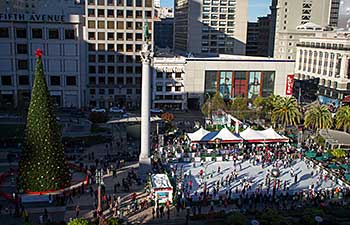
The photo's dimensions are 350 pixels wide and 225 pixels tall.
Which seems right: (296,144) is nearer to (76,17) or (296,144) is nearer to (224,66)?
(224,66)

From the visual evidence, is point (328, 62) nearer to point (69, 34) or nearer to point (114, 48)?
point (114, 48)

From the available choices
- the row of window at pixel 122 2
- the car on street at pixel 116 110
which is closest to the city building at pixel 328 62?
the row of window at pixel 122 2

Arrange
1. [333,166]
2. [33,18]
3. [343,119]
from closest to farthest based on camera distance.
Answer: [333,166] < [343,119] < [33,18]

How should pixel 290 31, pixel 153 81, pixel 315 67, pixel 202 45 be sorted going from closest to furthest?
pixel 153 81
pixel 315 67
pixel 290 31
pixel 202 45

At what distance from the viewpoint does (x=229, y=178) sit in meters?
43.2

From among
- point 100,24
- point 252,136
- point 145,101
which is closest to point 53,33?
point 100,24

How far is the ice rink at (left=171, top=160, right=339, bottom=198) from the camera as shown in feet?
136

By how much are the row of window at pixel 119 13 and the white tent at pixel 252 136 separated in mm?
36902

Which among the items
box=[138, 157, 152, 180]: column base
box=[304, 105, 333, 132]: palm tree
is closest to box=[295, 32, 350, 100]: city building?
box=[304, 105, 333, 132]: palm tree

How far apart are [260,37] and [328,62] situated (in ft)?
173

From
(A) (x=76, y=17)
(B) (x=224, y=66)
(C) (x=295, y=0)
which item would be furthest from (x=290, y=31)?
(A) (x=76, y=17)

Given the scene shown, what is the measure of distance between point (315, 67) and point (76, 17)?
54.3 m

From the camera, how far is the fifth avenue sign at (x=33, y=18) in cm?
7283

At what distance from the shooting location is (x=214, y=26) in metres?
118
